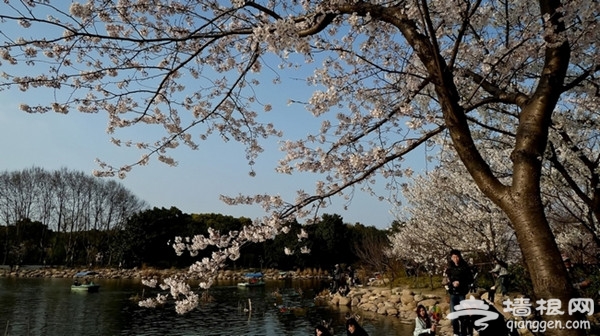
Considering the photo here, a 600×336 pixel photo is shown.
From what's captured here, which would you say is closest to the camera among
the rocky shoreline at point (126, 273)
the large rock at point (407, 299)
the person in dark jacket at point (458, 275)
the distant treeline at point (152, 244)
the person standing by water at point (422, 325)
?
the person in dark jacket at point (458, 275)

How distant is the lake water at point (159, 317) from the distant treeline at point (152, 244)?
1263 cm

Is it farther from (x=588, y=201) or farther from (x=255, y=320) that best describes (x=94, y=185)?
(x=588, y=201)

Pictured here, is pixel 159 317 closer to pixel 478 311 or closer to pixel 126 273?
pixel 478 311

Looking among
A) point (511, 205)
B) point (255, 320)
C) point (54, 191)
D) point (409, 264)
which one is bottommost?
point (255, 320)

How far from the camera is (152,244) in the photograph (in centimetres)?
3316

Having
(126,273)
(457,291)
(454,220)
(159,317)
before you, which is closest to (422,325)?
(457,291)

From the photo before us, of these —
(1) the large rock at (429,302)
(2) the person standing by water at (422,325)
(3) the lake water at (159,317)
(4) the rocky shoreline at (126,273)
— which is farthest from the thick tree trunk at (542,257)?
(4) the rocky shoreline at (126,273)

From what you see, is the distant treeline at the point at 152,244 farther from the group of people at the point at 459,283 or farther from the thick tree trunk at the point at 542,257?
the thick tree trunk at the point at 542,257

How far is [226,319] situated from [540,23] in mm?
12965

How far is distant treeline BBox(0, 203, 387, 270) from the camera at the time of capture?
3275 cm

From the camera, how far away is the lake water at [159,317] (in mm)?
11570

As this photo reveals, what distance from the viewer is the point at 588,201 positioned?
15.0ft

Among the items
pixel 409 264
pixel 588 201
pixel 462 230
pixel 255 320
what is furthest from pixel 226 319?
pixel 588 201

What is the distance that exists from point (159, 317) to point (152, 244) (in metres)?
20.2
